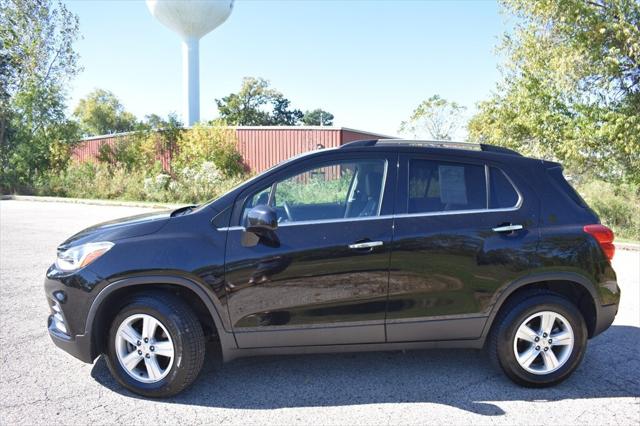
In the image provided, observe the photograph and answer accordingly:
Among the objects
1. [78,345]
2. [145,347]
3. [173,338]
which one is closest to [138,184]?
[78,345]

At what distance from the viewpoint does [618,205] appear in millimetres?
15219

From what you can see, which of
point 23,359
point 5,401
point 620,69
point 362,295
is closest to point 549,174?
point 362,295

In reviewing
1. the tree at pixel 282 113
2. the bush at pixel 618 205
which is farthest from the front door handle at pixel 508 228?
the tree at pixel 282 113

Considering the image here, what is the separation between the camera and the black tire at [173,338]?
11.1 ft

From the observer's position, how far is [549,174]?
387 cm

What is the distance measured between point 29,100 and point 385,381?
31817mm

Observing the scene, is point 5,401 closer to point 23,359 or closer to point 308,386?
point 23,359

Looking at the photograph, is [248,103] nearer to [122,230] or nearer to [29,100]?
[29,100]

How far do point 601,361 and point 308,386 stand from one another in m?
2.57

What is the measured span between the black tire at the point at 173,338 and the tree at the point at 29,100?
30.2 meters

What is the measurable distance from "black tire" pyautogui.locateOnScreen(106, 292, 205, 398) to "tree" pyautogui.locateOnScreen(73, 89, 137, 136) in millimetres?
69244

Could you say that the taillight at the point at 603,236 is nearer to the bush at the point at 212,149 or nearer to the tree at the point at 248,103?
the bush at the point at 212,149

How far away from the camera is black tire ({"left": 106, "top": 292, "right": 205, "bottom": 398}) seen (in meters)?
3.38

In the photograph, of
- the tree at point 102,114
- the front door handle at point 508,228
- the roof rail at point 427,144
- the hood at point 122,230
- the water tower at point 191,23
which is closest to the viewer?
the hood at point 122,230
